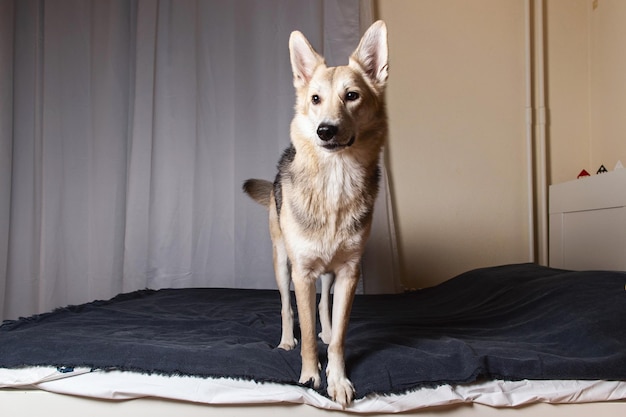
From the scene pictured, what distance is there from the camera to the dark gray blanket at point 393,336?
136cm

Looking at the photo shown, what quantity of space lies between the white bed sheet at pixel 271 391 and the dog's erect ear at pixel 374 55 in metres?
1.01

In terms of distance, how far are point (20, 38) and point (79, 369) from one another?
2.52 meters

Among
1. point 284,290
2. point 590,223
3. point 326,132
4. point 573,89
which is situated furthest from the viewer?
point 573,89

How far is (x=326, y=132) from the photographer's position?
4.59 ft

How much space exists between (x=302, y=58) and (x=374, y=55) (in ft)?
0.81

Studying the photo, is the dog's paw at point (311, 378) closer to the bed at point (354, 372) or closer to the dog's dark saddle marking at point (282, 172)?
the bed at point (354, 372)

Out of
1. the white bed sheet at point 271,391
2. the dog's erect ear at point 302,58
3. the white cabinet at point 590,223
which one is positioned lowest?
the white bed sheet at point 271,391

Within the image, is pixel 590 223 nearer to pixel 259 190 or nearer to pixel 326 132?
pixel 259 190

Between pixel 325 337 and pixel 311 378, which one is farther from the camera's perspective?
pixel 325 337

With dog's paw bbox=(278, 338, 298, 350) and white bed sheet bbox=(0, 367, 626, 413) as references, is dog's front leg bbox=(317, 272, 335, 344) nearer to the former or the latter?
dog's paw bbox=(278, 338, 298, 350)

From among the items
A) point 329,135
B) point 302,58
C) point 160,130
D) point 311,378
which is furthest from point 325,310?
point 160,130

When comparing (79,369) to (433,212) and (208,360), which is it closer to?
(208,360)

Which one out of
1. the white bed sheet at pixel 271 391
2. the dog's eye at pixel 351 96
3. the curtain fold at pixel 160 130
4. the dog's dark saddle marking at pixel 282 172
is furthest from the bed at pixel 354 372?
the curtain fold at pixel 160 130

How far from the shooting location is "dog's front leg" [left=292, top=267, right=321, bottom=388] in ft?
4.52
